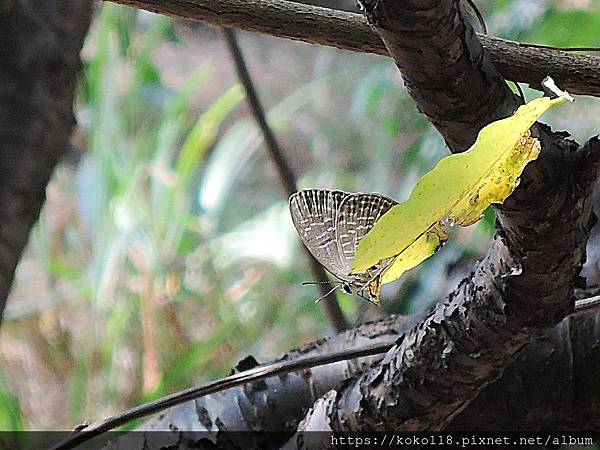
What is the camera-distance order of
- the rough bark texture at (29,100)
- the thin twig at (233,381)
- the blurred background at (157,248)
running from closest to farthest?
the thin twig at (233,381) < the rough bark texture at (29,100) < the blurred background at (157,248)

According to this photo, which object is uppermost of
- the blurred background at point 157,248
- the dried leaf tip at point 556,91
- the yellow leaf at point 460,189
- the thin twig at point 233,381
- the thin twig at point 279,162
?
the blurred background at point 157,248

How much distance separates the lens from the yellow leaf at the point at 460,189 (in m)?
0.13

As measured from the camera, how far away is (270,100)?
1535 millimetres

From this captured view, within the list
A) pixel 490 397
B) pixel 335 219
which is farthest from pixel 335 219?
pixel 490 397

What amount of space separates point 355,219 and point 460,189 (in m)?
0.08

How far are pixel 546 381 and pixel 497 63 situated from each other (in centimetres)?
20

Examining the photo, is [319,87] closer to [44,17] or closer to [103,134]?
[103,134]

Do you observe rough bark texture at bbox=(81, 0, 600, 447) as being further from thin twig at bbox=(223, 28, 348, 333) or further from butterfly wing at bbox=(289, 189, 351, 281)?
thin twig at bbox=(223, 28, 348, 333)

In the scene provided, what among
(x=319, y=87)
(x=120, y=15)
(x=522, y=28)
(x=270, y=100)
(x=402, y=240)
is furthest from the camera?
(x=270, y=100)

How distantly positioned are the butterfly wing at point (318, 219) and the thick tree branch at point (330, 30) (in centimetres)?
4

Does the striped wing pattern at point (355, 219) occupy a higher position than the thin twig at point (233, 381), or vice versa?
the striped wing pattern at point (355, 219)

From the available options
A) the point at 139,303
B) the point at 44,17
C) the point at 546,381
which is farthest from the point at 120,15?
the point at 546,381

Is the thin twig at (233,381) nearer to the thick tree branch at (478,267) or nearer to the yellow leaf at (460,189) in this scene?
the thick tree branch at (478,267)

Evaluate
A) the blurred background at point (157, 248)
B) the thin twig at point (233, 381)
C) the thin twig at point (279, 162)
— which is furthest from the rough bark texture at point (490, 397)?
the blurred background at point (157, 248)
